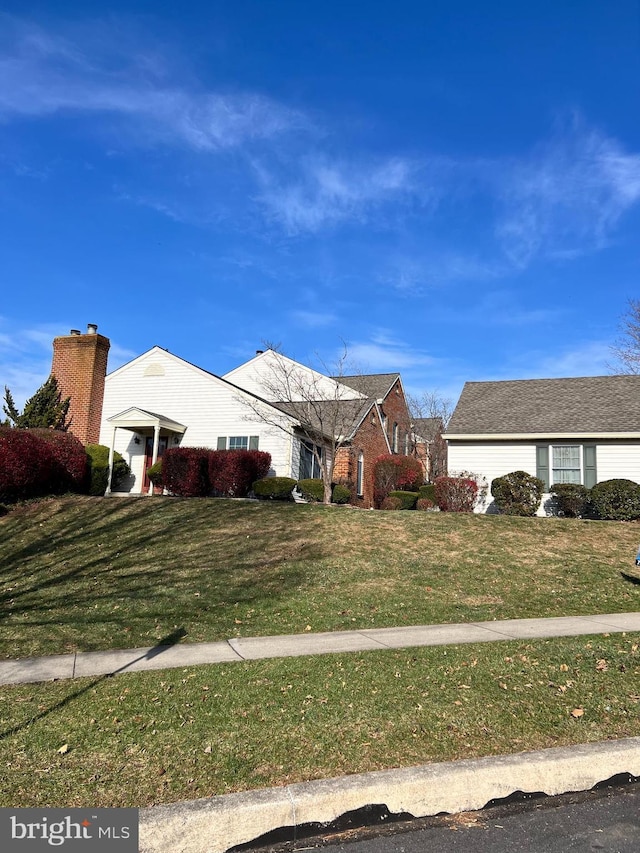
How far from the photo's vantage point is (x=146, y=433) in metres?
22.8

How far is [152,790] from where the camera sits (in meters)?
3.68

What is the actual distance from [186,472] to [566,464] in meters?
12.1

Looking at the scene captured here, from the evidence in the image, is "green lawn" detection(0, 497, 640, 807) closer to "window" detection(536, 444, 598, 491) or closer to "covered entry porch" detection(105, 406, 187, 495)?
"window" detection(536, 444, 598, 491)

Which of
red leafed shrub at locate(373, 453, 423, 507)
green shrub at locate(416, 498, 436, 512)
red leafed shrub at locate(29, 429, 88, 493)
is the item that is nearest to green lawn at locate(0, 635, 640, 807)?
red leafed shrub at locate(29, 429, 88, 493)

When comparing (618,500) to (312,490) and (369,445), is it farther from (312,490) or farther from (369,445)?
(369,445)

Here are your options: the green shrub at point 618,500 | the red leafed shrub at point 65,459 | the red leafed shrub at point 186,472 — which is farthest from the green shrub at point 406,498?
the red leafed shrub at point 65,459

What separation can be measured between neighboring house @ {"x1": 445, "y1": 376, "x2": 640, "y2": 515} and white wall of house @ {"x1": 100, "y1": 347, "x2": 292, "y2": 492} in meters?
6.24

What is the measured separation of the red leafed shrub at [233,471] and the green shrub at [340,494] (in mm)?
3471

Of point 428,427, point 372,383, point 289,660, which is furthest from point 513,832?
point 428,427

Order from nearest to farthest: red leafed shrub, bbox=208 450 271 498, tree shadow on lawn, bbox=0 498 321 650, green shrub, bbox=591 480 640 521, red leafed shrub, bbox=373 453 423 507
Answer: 1. tree shadow on lawn, bbox=0 498 321 650
2. green shrub, bbox=591 480 640 521
3. red leafed shrub, bbox=208 450 271 498
4. red leafed shrub, bbox=373 453 423 507

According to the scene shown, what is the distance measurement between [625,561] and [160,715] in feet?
34.0

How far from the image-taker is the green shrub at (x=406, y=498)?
2280 cm

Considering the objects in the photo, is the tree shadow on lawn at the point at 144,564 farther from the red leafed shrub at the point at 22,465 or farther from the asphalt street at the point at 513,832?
the asphalt street at the point at 513,832

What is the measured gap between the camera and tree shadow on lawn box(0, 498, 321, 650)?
8.59m
